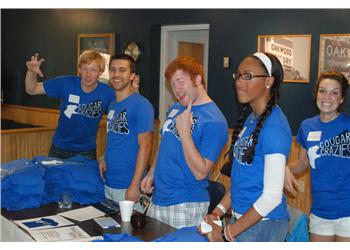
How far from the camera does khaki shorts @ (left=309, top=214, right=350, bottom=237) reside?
2.40 meters

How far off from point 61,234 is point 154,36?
3940 mm

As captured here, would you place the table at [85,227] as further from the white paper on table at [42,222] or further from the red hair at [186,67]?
the red hair at [186,67]

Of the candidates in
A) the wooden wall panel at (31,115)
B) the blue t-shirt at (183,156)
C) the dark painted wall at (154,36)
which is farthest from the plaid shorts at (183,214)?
the wooden wall panel at (31,115)

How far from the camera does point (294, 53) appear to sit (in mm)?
4297

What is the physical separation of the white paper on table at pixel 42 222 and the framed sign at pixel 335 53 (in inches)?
113

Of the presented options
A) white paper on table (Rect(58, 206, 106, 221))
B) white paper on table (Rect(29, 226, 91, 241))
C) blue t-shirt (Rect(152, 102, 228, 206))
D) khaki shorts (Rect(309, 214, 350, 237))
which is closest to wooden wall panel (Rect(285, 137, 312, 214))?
khaki shorts (Rect(309, 214, 350, 237))

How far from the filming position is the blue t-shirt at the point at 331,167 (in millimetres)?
2406

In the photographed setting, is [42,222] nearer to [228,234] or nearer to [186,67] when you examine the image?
[228,234]

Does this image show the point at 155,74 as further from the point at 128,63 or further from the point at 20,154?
the point at 128,63

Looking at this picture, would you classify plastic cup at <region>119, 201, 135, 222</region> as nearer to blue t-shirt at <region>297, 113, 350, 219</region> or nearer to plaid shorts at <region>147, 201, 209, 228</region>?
plaid shorts at <region>147, 201, 209, 228</region>

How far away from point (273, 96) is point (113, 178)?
3.59 feet

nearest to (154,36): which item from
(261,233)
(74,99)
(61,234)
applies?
(74,99)

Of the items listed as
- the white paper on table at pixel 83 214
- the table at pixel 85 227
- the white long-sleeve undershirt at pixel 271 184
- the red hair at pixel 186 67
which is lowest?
the table at pixel 85 227

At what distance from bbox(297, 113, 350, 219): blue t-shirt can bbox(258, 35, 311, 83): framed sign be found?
183 cm
